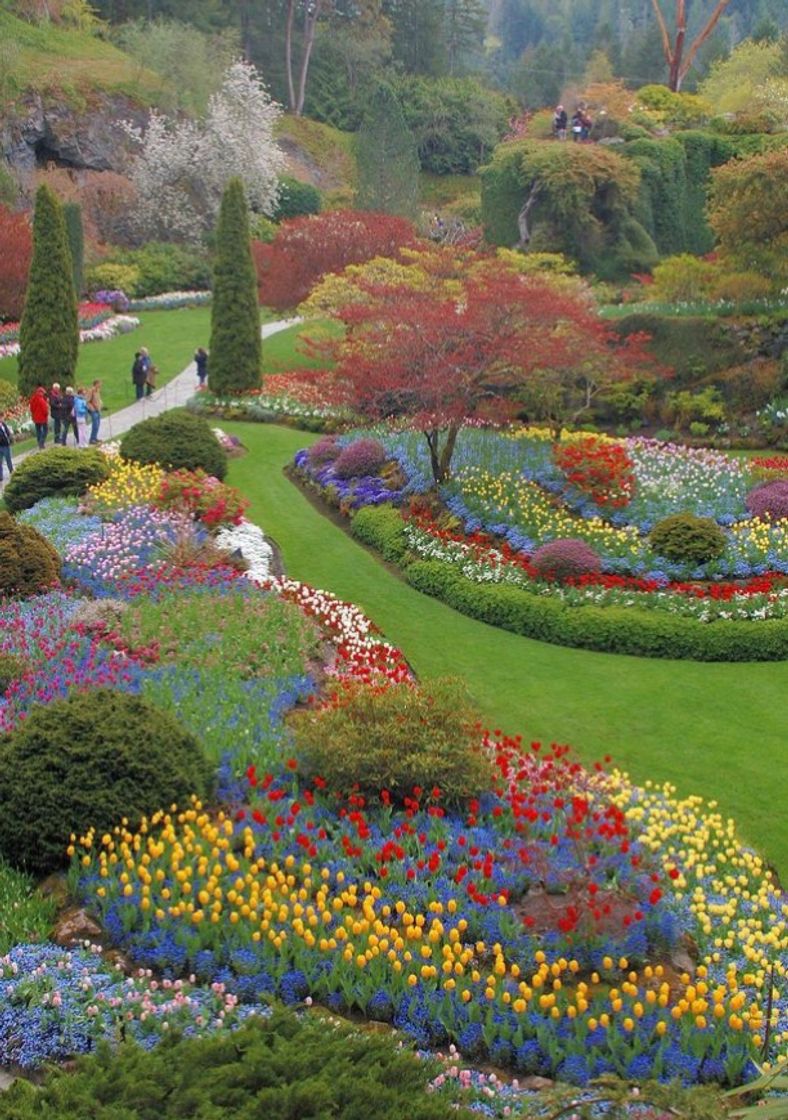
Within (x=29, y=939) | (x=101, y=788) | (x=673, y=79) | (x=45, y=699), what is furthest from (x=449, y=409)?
(x=673, y=79)

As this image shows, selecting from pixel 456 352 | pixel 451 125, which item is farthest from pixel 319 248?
pixel 451 125

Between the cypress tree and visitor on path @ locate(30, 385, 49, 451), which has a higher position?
the cypress tree

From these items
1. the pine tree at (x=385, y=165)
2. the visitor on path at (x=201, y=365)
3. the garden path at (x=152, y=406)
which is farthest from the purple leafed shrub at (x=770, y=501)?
the pine tree at (x=385, y=165)

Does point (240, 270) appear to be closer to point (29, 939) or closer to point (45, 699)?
point (45, 699)

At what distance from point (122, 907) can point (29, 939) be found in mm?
596

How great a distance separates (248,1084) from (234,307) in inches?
933

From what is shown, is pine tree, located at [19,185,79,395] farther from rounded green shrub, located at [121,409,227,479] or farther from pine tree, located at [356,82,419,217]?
pine tree, located at [356,82,419,217]

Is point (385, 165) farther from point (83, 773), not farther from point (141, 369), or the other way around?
point (83, 773)

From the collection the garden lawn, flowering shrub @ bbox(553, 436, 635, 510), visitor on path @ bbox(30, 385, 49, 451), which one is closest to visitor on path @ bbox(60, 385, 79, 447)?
visitor on path @ bbox(30, 385, 49, 451)

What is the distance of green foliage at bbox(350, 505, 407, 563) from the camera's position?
57.0 ft

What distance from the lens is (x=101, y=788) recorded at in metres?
8.23

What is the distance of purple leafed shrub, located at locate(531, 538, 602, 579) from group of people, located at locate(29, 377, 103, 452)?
35.8 feet

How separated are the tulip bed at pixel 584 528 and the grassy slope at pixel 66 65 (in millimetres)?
35248

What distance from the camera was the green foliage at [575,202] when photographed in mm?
35688
